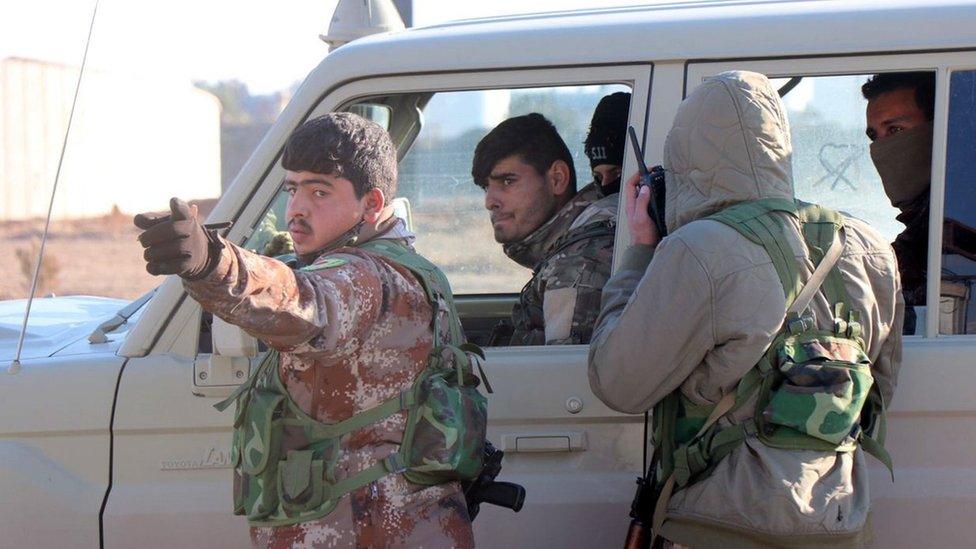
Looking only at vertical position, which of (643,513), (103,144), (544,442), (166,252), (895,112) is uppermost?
(103,144)

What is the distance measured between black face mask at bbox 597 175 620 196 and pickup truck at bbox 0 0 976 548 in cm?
31

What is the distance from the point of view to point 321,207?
2529mm

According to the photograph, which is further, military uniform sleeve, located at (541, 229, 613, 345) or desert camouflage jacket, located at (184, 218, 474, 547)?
military uniform sleeve, located at (541, 229, 613, 345)

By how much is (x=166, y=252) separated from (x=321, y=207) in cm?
60

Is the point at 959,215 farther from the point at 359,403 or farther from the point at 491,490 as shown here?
the point at 359,403

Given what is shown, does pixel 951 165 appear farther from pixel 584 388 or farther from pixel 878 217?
pixel 584 388

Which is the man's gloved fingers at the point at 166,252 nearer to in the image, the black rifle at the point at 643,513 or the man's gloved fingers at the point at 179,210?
the man's gloved fingers at the point at 179,210

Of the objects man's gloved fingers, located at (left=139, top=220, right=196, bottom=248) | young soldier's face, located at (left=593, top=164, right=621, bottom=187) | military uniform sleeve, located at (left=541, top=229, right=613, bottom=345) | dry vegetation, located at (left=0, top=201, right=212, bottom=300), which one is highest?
young soldier's face, located at (left=593, top=164, right=621, bottom=187)

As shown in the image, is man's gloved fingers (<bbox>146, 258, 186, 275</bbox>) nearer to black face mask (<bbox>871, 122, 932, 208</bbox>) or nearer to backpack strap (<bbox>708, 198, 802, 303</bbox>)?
backpack strap (<bbox>708, 198, 802, 303</bbox>)

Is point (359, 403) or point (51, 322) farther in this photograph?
point (51, 322)

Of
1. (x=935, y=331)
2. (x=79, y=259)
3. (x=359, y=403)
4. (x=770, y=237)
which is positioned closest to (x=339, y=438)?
(x=359, y=403)

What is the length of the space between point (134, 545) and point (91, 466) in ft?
0.72

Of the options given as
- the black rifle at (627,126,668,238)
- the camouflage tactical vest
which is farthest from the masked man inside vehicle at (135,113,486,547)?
the camouflage tactical vest

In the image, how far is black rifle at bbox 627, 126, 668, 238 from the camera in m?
2.75
